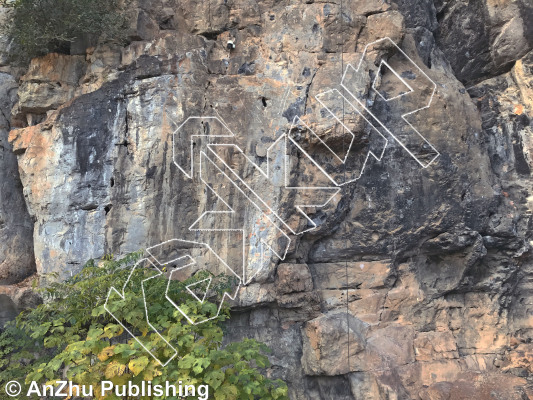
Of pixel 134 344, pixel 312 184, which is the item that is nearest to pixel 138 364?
pixel 134 344

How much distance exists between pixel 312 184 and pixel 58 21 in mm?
4273

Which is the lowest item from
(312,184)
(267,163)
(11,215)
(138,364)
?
(138,364)

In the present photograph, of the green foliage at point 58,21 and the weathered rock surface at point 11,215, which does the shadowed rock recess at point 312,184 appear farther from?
the green foliage at point 58,21

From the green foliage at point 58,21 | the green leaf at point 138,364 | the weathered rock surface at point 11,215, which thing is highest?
the green foliage at point 58,21

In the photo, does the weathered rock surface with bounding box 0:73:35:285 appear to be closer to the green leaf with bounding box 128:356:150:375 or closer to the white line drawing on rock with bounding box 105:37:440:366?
the white line drawing on rock with bounding box 105:37:440:366

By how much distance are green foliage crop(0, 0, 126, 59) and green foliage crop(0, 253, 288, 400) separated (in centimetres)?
340

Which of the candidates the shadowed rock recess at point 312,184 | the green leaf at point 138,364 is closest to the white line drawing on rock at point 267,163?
the shadowed rock recess at point 312,184

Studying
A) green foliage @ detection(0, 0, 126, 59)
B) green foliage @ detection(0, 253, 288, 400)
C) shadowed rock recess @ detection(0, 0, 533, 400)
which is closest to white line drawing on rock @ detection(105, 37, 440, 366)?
shadowed rock recess @ detection(0, 0, 533, 400)

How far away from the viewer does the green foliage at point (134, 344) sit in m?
4.75

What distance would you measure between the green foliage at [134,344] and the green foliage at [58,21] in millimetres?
3400

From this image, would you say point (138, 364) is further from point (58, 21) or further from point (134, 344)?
point (58, 21)

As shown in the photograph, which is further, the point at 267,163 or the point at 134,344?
the point at 267,163

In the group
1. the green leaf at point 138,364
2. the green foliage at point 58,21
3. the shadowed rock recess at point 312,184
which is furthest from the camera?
the green foliage at point 58,21

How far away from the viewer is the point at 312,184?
7012mm
